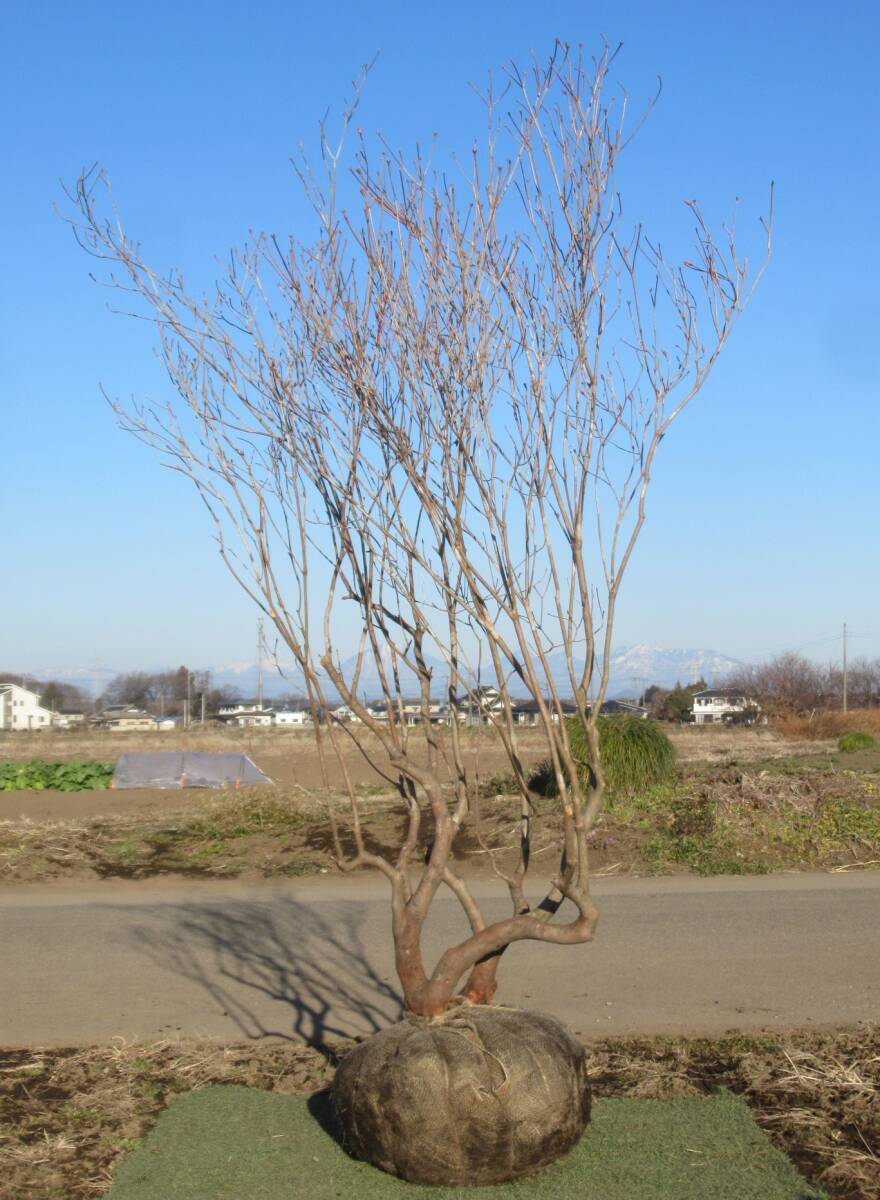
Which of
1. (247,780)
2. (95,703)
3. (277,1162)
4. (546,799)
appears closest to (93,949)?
(277,1162)

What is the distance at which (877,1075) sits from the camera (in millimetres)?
5270

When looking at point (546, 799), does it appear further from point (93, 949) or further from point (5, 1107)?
point (5, 1107)

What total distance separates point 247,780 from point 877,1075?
17979 mm

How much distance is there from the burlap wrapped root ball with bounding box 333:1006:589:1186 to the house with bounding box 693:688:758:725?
67.3m

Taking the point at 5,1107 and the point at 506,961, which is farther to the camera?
the point at 506,961

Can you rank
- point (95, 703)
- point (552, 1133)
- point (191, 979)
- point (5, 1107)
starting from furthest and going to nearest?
1. point (95, 703)
2. point (191, 979)
3. point (5, 1107)
4. point (552, 1133)

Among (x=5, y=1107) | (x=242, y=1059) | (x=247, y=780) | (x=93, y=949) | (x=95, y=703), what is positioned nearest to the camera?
(x=5, y=1107)

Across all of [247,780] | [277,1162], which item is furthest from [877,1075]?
[247,780]

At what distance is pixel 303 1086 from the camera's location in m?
5.38

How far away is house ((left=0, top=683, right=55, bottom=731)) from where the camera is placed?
3986 inches

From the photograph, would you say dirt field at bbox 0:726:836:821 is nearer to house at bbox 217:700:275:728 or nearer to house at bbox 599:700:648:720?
house at bbox 599:700:648:720

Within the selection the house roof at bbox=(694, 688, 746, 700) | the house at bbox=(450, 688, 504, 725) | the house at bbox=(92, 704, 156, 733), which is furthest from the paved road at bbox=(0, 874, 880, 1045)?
the house at bbox=(92, 704, 156, 733)

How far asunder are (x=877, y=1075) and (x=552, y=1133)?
5.78ft

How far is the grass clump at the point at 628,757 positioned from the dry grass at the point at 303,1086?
7669mm
